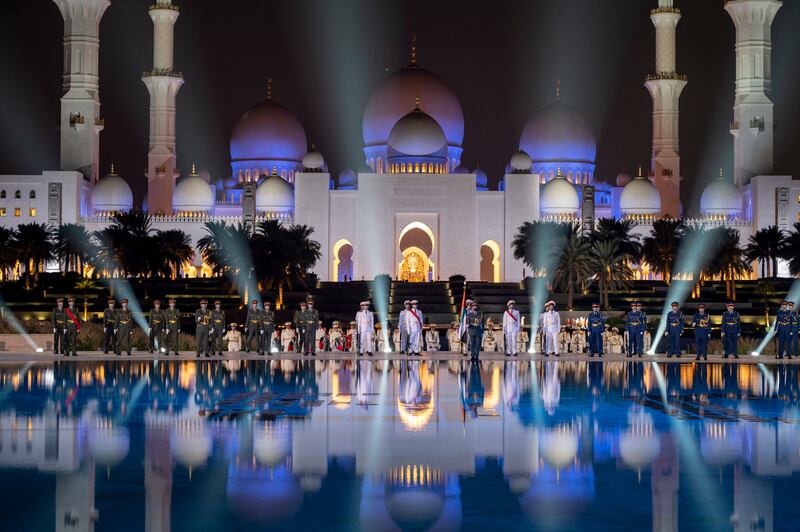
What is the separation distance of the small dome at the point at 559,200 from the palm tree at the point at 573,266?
14493mm

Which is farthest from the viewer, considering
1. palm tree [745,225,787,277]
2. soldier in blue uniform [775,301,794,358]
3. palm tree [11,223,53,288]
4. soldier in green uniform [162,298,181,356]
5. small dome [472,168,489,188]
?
small dome [472,168,489,188]

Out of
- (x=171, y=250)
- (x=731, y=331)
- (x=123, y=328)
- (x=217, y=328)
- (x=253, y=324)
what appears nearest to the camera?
(x=123, y=328)

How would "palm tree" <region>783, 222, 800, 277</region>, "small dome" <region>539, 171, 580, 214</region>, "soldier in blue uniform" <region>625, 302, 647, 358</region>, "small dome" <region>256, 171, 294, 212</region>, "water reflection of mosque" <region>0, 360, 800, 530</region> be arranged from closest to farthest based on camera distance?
"water reflection of mosque" <region>0, 360, 800, 530</region>, "soldier in blue uniform" <region>625, 302, 647, 358</region>, "palm tree" <region>783, 222, 800, 277</region>, "small dome" <region>539, 171, 580, 214</region>, "small dome" <region>256, 171, 294, 212</region>

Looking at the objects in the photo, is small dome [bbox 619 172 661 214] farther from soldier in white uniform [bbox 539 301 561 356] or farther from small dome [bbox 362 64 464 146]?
soldier in white uniform [bbox 539 301 561 356]

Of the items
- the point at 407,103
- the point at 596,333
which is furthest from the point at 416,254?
the point at 596,333

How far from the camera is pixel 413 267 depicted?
54.6m

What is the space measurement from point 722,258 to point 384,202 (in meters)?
15.8

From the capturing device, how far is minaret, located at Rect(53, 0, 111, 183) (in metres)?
54.0

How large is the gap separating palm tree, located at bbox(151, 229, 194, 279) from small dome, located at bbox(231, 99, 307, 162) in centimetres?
681

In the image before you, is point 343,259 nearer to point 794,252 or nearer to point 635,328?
point 794,252

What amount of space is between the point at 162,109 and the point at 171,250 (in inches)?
487

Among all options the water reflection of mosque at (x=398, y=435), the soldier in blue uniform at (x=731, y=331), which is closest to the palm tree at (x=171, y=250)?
the soldier in blue uniform at (x=731, y=331)

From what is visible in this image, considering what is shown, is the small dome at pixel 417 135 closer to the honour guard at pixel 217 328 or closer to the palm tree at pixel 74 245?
the palm tree at pixel 74 245

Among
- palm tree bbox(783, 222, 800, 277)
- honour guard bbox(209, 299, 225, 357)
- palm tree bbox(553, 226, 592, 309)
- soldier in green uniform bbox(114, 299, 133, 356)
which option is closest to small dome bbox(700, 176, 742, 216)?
palm tree bbox(783, 222, 800, 277)
